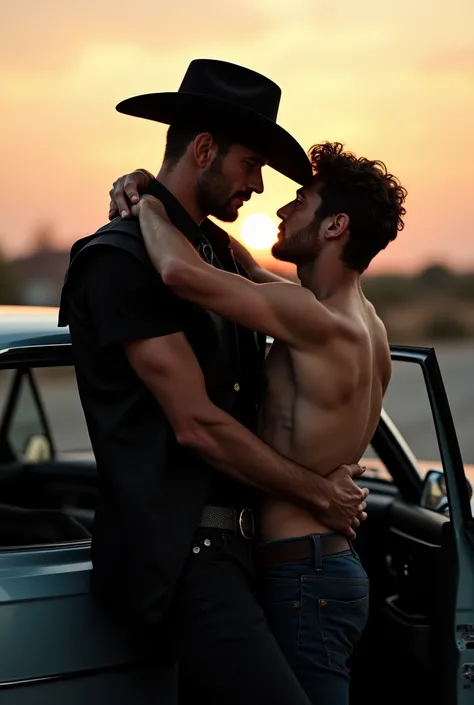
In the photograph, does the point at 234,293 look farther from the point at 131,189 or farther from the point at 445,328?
the point at 445,328

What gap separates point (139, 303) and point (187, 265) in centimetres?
14

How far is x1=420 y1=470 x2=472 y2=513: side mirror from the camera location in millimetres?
4047

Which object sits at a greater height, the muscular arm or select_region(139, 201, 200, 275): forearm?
select_region(139, 201, 200, 275): forearm

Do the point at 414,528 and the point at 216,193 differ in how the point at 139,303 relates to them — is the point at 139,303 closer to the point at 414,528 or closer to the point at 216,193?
the point at 216,193

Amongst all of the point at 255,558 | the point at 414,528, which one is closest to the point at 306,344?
the point at 255,558

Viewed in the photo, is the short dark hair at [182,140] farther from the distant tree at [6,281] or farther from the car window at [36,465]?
the distant tree at [6,281]

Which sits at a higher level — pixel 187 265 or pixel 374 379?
pixel 187 265

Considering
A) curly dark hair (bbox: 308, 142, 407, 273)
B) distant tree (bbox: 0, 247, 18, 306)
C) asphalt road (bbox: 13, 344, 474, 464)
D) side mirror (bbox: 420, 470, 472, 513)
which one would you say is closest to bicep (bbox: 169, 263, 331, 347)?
curly dark hair (bbox: 308, 142, 407, 273)

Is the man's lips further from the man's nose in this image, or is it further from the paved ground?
the paved ground

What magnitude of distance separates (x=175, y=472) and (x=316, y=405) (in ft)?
1.31

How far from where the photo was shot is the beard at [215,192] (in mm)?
3078

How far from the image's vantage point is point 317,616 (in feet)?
9.64

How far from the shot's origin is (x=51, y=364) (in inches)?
126

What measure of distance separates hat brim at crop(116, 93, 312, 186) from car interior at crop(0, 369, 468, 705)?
1190 mm
